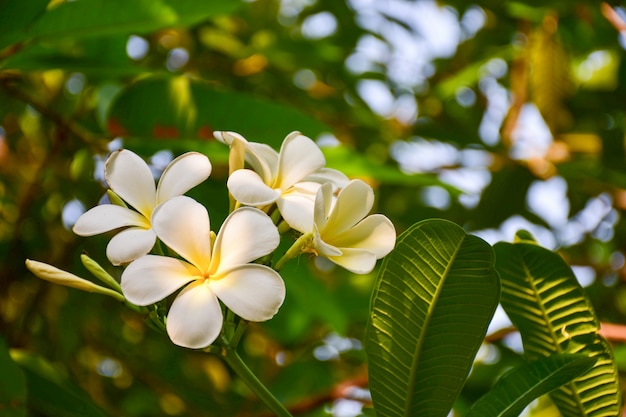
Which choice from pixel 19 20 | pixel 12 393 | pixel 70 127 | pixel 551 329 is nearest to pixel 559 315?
pixel 551 329

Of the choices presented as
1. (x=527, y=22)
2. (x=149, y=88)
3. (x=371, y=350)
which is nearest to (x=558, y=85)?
(x=527, y=22)

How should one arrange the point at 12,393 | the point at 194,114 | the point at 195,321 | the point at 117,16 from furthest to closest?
the point at 194,114 → the point at 117,16 → the point at 12,393 → the point at 195,321

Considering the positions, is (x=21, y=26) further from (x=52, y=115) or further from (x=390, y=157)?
(x=390, y=157)

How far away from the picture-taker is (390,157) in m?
1.98

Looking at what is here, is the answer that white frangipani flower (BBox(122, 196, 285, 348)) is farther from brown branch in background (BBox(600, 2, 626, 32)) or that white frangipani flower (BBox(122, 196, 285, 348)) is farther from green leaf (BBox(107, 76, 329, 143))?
brown branch in background (BBox(600, 2, 626, 32))

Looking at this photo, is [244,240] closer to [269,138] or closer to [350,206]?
[350,206]

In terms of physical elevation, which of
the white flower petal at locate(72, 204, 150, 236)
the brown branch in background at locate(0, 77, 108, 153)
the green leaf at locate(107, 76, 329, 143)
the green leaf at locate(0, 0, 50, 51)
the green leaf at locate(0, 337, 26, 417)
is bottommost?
the green leaf at locate(0, 337, 26, 417)

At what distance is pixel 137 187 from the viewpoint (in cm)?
67

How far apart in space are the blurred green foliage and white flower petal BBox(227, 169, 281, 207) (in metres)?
0.39

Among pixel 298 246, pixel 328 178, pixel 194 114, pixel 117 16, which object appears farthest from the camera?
pixel 194 114

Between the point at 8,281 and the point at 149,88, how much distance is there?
0.54m

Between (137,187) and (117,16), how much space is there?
0.41m

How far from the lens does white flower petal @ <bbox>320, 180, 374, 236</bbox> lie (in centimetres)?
64

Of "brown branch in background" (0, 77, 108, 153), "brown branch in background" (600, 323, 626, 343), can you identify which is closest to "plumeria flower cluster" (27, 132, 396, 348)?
"brown branch in background" (600, 323, 626, 343)
